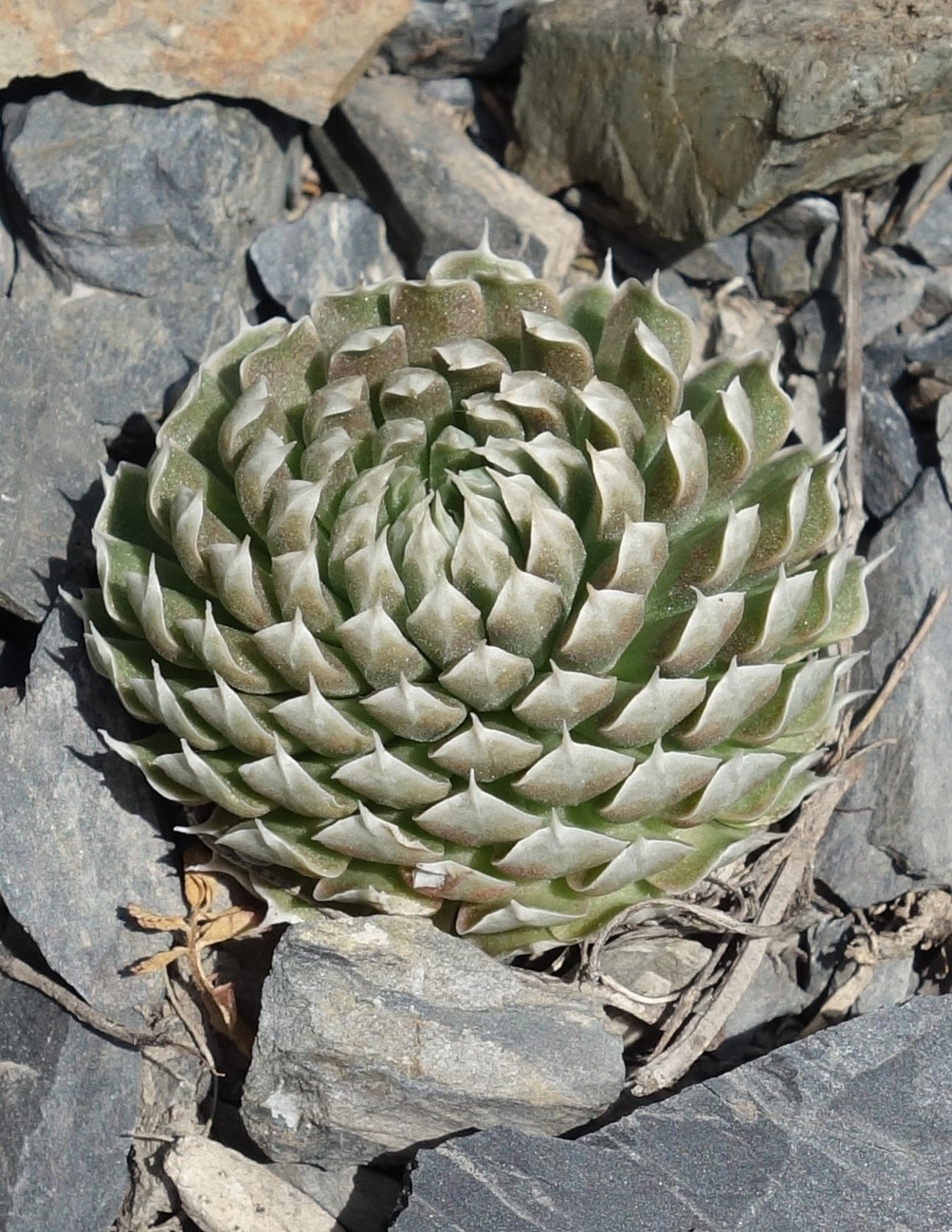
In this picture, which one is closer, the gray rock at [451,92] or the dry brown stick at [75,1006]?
the dry brown stick at [75,1006]

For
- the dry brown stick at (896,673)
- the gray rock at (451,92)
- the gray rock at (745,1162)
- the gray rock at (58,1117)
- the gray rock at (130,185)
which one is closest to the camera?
the gray rock at (745,1162)

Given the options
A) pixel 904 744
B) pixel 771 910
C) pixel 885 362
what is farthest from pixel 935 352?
pixel 771 910

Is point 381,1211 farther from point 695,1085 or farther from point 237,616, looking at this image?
point 237,616

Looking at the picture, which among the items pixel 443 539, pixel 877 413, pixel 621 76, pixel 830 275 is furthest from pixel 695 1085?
pixel 621 76

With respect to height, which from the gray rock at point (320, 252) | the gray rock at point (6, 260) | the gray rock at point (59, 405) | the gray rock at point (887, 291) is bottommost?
the gray rock at point (59, 405)

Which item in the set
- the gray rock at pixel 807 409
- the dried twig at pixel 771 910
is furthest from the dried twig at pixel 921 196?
the dried twig at pixel 771 910

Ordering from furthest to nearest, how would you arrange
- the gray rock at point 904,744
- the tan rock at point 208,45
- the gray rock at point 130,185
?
the gray rock at point 130,185, the tan rock at point 208,45, the gray rock at point 904,744

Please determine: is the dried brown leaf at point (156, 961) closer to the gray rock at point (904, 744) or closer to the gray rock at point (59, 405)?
the gray rock at point (59, 405)

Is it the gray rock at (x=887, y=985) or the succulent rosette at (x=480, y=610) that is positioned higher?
the succulent rosette at (x=480, y=610)
